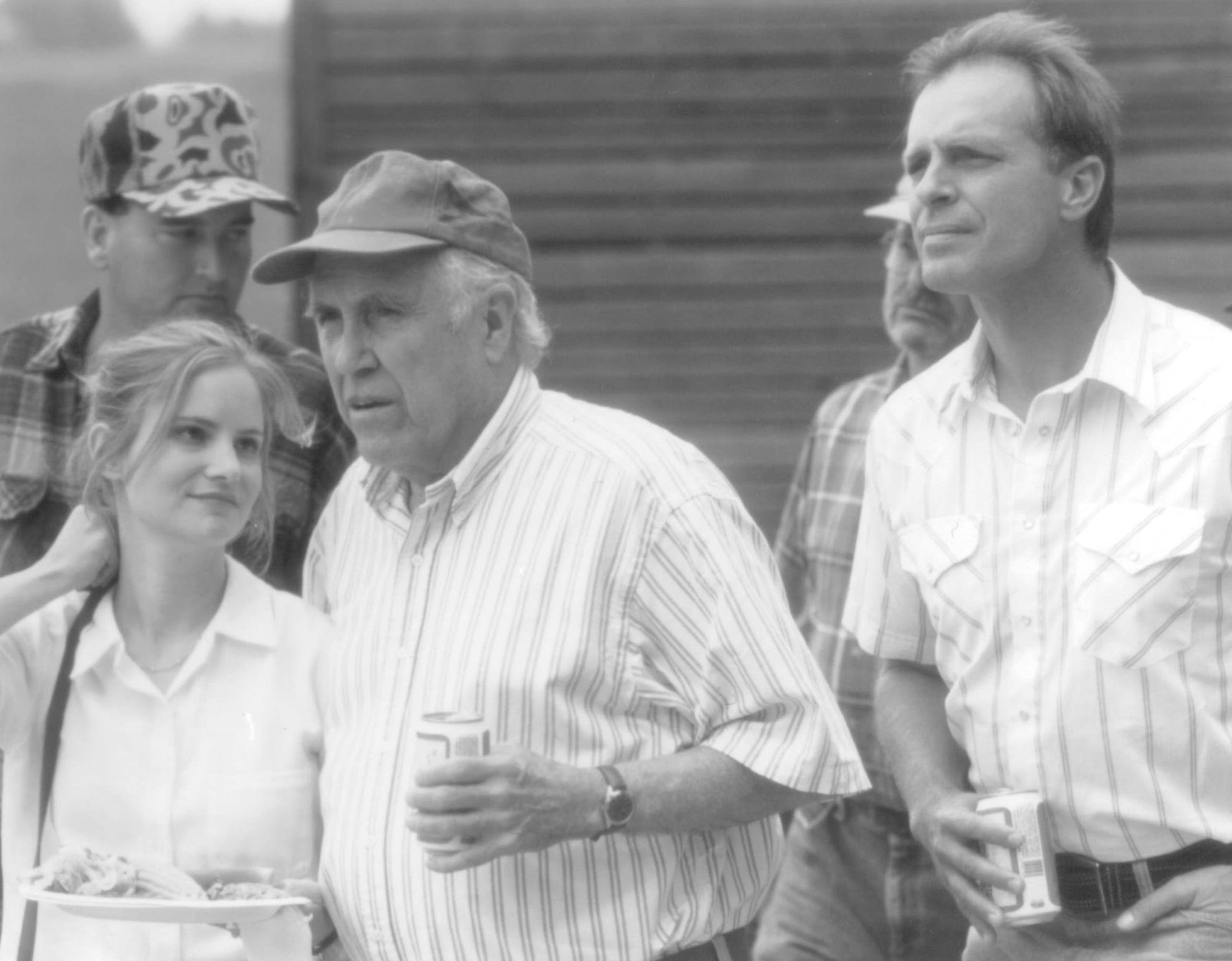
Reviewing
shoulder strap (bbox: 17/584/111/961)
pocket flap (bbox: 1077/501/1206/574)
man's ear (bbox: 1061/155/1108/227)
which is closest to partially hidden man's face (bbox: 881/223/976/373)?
man's ear (bbox: 1061/155/1108/227)

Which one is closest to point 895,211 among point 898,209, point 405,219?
point 898,209

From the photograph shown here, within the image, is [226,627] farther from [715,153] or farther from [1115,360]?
[715,153]

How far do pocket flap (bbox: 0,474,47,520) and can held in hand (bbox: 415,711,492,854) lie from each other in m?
1.18

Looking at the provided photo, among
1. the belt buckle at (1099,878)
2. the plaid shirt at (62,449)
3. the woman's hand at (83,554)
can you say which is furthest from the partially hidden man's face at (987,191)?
the woman's hand at (83,554)

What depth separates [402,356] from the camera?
103 inches

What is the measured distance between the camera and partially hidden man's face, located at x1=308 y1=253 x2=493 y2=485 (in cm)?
263

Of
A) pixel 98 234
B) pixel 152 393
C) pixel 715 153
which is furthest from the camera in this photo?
pixel 715 153

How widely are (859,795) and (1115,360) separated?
149cm

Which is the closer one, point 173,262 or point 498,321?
point 498,321

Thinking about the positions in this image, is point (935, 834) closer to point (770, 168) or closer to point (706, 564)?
point (706, 564)

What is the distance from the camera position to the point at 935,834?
8.00ft

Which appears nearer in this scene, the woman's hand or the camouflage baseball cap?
the woman's hand

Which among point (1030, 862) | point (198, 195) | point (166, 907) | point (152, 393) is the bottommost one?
point (166, 907)

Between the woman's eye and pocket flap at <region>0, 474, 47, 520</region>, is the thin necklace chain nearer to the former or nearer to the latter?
the woman's eye
